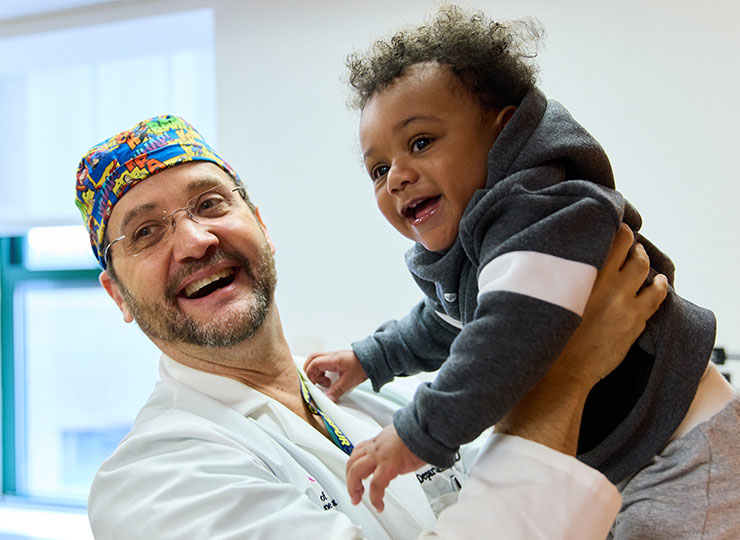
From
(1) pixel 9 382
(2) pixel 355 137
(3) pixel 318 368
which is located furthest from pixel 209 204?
(1) pixel 9 382

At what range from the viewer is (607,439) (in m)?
0.90

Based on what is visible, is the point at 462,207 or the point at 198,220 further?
the point at 198,220

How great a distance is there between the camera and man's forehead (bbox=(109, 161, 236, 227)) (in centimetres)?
140

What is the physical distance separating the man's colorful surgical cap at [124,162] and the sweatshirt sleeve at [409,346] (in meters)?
0.66

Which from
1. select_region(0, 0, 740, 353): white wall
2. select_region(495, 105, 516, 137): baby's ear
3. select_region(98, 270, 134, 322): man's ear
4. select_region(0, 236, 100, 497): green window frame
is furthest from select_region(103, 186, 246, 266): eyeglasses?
select_region(0, 236, 100, 497): green window frame

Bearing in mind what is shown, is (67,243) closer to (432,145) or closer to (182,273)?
(182,273)

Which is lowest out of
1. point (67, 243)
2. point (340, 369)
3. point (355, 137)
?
point (340, 369)

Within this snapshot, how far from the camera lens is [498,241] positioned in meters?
0.85

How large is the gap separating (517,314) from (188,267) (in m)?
0.88

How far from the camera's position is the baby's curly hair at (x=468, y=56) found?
1.02 m

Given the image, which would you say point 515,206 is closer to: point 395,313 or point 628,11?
point 395,313

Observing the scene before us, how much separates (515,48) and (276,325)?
2.96ft

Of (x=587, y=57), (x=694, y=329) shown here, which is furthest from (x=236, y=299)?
(x=587, y=57)

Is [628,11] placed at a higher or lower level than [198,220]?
higher
